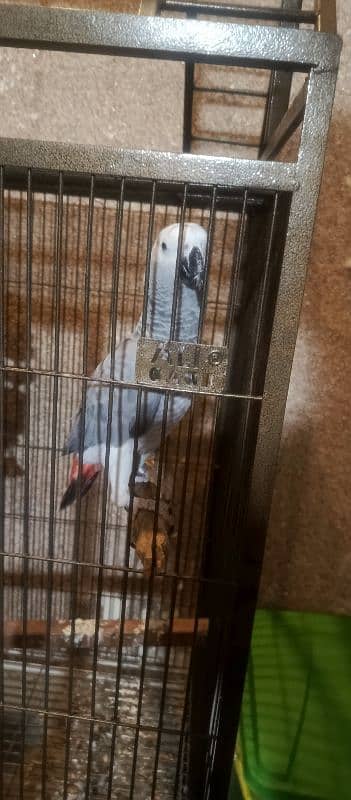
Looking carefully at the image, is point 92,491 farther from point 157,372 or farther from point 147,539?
point 157,372

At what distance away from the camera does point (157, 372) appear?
0.48 m

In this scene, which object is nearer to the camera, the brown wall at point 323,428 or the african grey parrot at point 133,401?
the african grey parrot at point 133,401

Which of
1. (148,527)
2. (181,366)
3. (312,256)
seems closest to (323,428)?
(312,256)

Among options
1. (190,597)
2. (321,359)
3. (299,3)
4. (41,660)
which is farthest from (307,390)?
(41,660)

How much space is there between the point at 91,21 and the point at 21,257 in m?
0.48

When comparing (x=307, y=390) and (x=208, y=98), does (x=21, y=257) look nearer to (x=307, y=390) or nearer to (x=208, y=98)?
(x=208, y=98)

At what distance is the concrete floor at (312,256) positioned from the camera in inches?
32.7

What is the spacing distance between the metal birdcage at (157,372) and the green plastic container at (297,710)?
8cm

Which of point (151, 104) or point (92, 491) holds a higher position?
point (151, 104)

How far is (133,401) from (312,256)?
1.30 feet

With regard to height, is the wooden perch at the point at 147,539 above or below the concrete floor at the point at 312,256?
below

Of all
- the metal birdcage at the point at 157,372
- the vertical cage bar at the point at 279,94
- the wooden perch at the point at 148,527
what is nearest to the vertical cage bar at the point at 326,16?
the metal birdcage at the point at 157,372

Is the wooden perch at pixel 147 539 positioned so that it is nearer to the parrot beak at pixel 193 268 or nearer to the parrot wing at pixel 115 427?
the parrot wing at pixel 115 427

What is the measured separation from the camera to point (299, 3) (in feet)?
2.27
